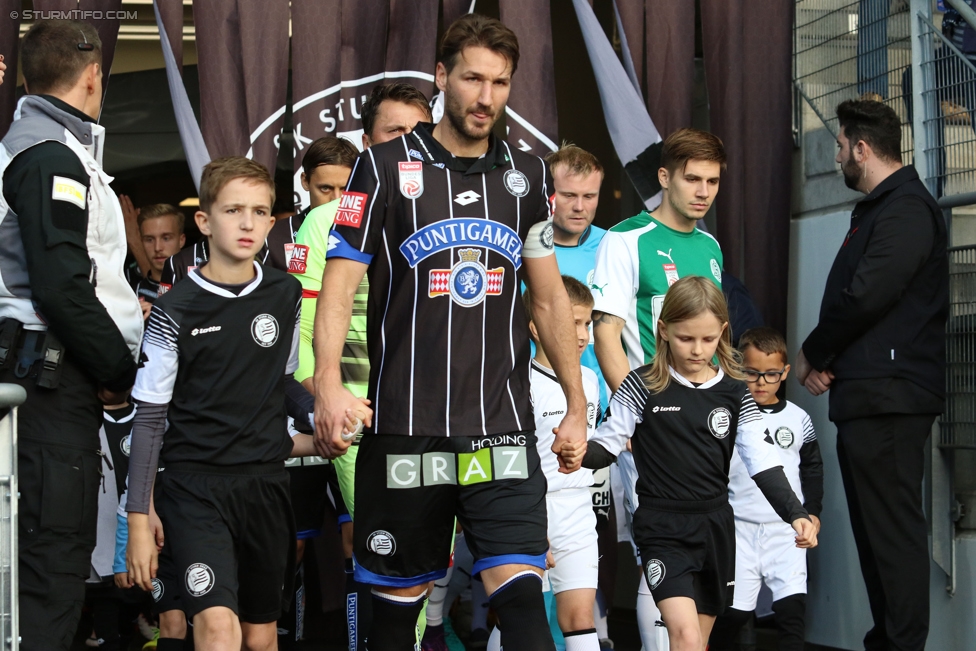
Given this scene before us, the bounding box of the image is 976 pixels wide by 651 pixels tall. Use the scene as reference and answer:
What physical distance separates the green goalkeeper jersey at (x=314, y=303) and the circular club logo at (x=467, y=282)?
1.21 meters

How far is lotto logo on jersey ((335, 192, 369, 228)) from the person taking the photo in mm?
3584

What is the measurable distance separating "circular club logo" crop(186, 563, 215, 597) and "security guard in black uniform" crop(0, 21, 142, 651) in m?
0.32

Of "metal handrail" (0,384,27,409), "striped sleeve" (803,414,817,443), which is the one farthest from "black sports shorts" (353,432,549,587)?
"striped sleeve" (803,414,817,443)

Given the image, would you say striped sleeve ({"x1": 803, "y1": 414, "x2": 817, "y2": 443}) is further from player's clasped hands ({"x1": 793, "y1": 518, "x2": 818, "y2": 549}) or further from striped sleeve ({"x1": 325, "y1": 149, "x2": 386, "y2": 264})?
striped sleeve ({"x1": 325, "y1": 149, "x2": 386, "y2": 264})

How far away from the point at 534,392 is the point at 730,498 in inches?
57.9

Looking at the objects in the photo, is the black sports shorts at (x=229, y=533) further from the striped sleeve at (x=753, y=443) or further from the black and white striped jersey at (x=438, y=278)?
the striped sleeve at (x=753, y=443)

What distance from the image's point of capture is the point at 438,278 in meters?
3.57

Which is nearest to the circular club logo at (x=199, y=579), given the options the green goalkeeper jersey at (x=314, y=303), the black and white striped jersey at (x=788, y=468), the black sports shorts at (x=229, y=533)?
the black sports shorts at (x=229, y=533)

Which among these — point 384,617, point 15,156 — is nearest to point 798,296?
point 384,617

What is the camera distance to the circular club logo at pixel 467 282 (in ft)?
11.7

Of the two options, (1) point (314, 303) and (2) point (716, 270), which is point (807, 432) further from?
(1) point (314, 303)

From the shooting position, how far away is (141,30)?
8.02 metres

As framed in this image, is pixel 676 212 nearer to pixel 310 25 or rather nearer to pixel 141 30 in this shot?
pixel 310 25

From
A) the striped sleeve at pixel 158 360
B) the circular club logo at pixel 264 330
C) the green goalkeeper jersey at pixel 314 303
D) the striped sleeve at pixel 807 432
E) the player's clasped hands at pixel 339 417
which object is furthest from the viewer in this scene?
the striped sleeve at pixel 807 432
